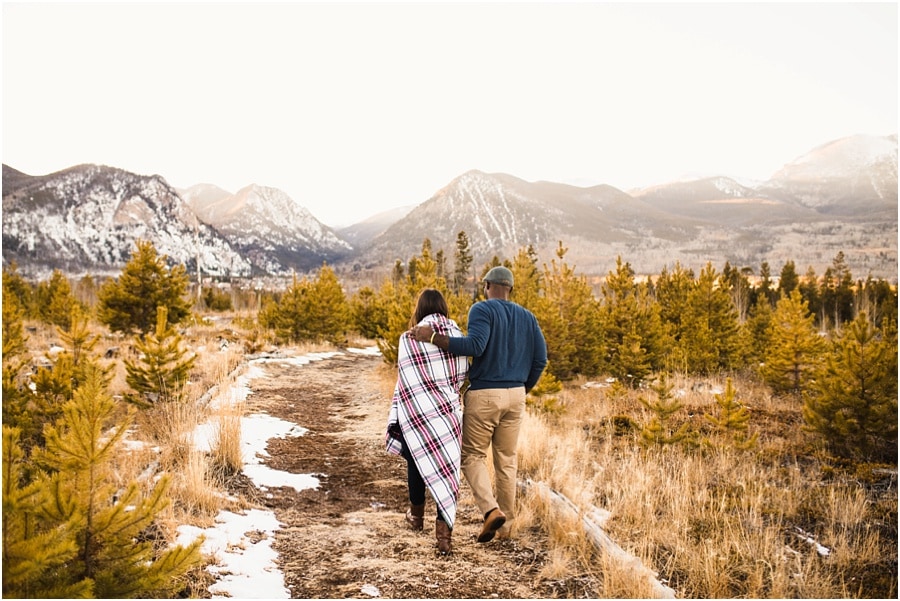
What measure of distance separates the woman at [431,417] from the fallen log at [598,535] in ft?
3.57

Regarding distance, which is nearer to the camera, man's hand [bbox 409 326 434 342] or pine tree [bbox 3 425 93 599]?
pine tree [bbox 3 425 93 599]

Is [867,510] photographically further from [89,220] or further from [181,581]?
[89,220]

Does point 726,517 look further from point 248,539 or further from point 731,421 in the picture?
point 248,539

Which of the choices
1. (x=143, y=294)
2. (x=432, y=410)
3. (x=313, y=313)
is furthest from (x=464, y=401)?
(x=313, y=313)

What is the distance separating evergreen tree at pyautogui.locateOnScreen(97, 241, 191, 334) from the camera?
1620 cm

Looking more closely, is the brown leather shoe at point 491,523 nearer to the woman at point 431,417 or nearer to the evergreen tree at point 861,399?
the woman at point 431,417

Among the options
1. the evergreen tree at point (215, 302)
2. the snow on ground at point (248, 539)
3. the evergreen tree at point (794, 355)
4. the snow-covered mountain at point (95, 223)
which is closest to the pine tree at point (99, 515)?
the snow on ground at point (248, 539)

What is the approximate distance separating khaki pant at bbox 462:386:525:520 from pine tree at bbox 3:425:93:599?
2706 mm

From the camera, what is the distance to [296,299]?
22.1m

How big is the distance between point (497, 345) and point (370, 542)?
1.84m

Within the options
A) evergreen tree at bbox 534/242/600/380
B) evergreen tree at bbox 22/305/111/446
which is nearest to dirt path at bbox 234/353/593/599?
evergreen tree at bbox 22/305/111/446

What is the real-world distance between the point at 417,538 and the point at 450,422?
39.0 inches

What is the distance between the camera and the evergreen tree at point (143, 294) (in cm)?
1620

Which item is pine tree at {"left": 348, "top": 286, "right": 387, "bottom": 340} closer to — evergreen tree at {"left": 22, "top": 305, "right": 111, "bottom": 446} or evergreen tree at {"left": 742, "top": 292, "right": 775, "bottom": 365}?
evergreen tree at {"left": 742, "top": 292, "right": 775, "bottom": 365}
